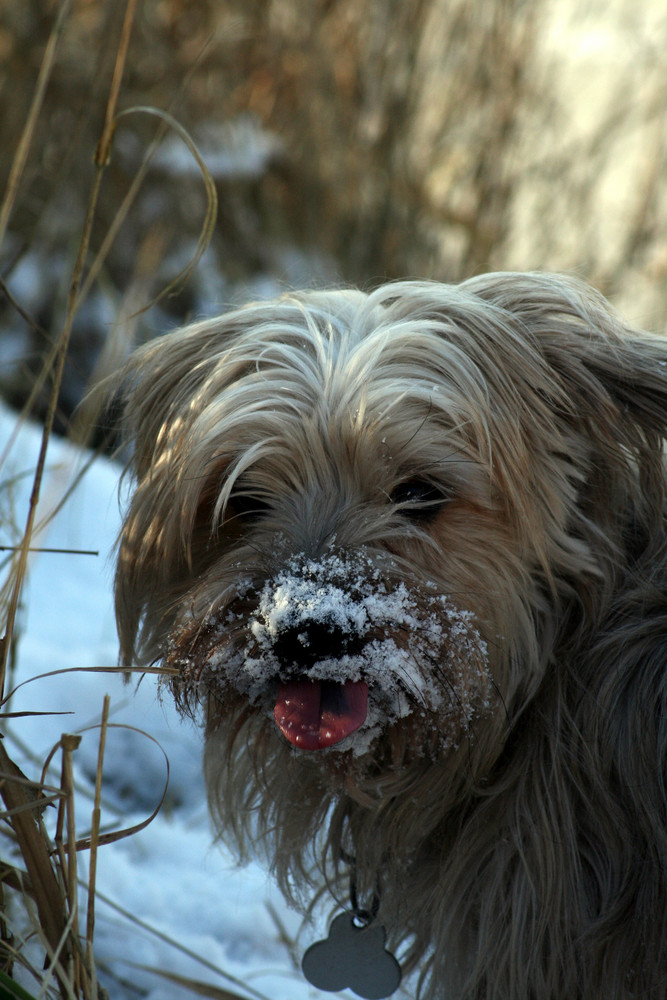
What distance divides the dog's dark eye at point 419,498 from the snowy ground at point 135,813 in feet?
2.06

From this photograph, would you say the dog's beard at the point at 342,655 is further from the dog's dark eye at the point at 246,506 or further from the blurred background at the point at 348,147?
the blurred background at the point at 348,147

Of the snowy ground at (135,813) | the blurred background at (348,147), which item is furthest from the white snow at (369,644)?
the blurred background at (348,147)

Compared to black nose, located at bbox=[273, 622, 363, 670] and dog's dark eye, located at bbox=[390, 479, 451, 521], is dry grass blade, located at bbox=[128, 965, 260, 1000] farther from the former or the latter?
dog's dark eye, located at bbox=[390, 479, 451, 521]

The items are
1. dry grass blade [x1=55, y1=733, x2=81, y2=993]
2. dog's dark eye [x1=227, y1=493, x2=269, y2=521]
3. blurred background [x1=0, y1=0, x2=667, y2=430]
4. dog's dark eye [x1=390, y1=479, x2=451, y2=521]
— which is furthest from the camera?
blurred background [x1=0, y1=0, x2=667, y2=430]

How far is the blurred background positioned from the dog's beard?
3.66 m

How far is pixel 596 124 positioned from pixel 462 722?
194 inches

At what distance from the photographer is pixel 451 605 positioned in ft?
5.44

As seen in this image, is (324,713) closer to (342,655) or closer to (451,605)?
(342,655)

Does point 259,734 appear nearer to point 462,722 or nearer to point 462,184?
point 462,722

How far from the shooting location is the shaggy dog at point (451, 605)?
1.61m

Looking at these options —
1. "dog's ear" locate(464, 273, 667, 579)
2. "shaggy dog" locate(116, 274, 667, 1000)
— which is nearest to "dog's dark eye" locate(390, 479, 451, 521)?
"shaggy dog" locate(116, 274, 667, 1000)

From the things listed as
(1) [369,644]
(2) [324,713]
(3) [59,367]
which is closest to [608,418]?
(1) [369,644]

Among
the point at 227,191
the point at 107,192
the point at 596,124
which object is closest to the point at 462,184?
the point at 596,124

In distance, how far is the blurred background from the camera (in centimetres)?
531
